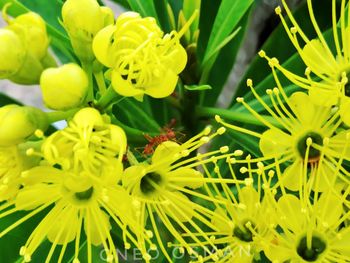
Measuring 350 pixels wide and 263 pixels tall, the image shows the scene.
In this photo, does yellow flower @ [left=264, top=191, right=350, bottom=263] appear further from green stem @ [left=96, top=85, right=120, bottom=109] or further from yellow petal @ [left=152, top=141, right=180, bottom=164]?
green stem @ [left=96, top=85, right=120, bottom=109]

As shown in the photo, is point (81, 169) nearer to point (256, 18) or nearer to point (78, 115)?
point (78, 115)

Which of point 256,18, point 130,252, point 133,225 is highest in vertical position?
point 133,225

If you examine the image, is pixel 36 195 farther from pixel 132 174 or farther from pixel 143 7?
pixel 143 7

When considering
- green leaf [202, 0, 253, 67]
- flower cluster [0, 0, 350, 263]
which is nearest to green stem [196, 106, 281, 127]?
flower cluster [0, 0, 350, 263]

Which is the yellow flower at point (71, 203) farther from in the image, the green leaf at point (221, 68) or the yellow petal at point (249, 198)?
the green leaf at point (221, 68)

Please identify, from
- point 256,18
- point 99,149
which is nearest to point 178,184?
point 99,149
